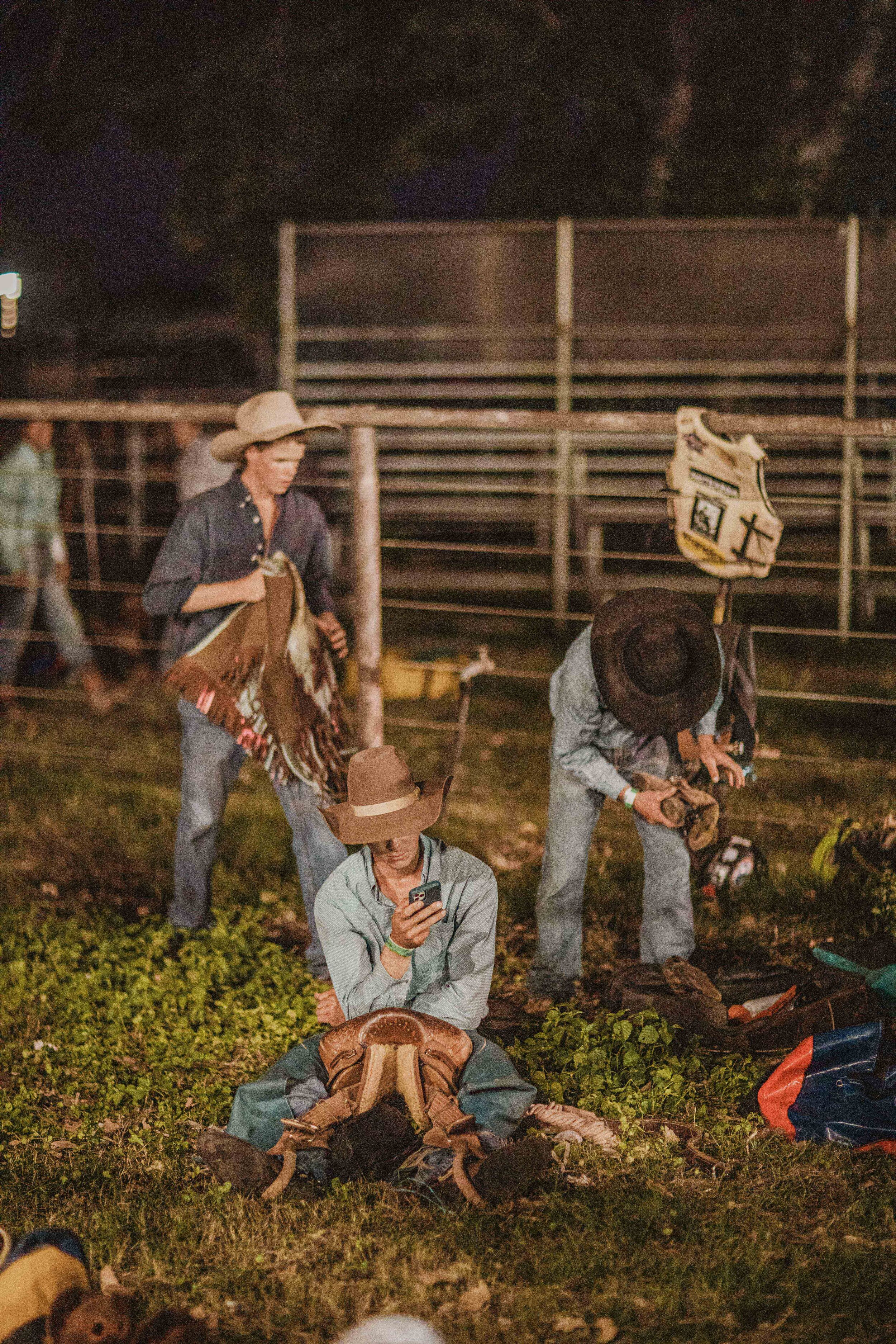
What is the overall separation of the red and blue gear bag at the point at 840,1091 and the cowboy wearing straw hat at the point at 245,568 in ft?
6.22

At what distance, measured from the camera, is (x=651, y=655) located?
4898mm

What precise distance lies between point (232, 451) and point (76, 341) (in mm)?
17735

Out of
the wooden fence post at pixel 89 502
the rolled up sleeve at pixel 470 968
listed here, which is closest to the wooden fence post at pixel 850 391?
the wooden fence post at pixel 89 502

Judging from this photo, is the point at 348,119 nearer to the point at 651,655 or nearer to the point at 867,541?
the point at 867,541

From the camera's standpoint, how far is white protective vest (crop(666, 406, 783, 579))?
551cm

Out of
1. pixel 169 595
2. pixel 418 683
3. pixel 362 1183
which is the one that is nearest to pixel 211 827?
pixel 169 595

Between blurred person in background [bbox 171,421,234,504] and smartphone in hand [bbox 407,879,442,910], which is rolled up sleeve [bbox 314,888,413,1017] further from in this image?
blurred person in background [bbox 171,421,234,504]

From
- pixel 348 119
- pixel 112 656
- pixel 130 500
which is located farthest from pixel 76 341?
pixel 112 656

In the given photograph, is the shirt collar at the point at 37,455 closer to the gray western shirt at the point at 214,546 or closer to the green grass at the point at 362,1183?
the green grass at the point at 362,1183

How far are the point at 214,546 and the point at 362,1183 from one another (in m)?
2.57

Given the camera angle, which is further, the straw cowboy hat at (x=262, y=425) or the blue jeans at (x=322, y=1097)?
the straw cowboy hat at (x=262, y=425)

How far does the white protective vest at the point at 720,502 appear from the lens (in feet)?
18.1

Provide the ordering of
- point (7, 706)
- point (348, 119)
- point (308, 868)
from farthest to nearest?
point (348, 119) → point (7, 706) → point (308, 868)

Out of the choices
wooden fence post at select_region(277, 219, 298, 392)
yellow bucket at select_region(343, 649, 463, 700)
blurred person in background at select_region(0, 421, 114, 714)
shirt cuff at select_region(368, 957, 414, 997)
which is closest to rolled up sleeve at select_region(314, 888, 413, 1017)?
shirt cuff at select_region(368, 957, 414, 997)
